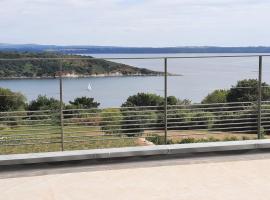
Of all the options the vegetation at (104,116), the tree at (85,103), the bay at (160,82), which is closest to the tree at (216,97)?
the vegetation at (104,116)

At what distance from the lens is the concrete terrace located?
4.04 m

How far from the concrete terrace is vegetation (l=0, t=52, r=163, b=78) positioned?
4.19ft

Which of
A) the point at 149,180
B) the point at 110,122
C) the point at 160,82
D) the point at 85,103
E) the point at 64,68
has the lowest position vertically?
the point at 149,180

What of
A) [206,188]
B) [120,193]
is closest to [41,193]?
[120,193]

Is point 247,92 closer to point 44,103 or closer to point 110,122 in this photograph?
point 110,122

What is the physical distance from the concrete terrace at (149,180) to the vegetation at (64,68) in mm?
1278

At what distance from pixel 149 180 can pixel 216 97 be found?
364 centimetres

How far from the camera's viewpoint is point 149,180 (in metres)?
4.44

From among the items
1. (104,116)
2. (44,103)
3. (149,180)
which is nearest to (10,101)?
(44,103)

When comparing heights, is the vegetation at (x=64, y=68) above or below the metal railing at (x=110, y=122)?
above

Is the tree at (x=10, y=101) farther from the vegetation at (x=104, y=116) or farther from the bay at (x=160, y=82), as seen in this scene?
the bay at (x=160, y=82)

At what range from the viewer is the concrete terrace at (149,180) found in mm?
4039

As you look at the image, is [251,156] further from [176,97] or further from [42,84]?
[42,84]

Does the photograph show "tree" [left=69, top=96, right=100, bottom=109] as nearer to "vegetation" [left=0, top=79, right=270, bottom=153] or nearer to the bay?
"vegetation" [left=0, top=79, right=270, bottom=153]
